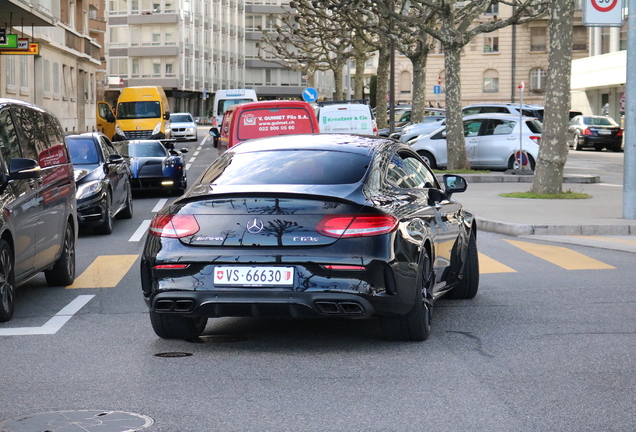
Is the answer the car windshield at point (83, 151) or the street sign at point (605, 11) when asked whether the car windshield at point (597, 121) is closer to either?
the street sign at point (605, 11)

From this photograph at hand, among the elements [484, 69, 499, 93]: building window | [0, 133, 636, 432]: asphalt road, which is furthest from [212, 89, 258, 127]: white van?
[0, 133, 636, 432]: asphalt road

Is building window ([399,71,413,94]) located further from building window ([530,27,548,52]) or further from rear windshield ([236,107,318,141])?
rear windshield ([236,107,318,141])

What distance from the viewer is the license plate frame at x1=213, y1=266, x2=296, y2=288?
6.98m

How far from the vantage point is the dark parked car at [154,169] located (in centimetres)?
2323

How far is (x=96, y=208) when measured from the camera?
51.5 ft

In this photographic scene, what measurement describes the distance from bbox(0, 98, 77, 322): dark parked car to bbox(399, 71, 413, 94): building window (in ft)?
270

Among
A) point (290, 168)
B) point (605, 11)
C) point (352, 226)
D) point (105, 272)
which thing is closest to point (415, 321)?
point (352, 226)

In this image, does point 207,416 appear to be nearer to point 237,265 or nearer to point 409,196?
point 237,265

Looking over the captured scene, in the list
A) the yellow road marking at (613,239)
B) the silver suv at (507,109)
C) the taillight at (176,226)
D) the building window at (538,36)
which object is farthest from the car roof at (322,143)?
the building window at (538,36)

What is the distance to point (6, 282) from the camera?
869 cm

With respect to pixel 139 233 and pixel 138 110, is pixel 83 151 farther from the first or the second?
pixel 138 110

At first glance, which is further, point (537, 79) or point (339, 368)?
point (537, 79)

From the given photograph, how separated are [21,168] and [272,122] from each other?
1383cm

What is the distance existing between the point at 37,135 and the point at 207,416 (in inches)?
212
